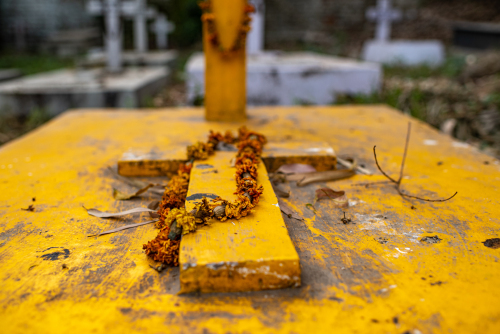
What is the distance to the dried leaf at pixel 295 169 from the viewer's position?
1.55 meters

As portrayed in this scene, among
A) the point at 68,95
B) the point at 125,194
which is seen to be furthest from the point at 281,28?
the point at 125,194

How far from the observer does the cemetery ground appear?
2805 millimetres

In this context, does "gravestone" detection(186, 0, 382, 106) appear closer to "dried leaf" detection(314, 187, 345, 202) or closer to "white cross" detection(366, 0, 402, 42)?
"dried leaf" detection(314, 187, 345, 202)

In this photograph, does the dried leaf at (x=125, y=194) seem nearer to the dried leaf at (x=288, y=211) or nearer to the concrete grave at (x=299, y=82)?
the dried leaf at (x=288, y=211)

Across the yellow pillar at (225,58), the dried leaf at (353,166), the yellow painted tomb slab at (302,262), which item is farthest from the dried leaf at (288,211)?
the yellow pillar at (225,58)

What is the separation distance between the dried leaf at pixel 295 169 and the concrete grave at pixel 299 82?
210 cm

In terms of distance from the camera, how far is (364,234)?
43.9 inches

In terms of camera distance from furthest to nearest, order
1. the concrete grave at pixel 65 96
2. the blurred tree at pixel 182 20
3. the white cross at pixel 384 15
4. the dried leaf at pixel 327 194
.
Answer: the blurred tree at pixel 182 20
the white cross at pixel 384 15
the concrete grave at pixel 65 96
the dried leaf at pixel 327 194

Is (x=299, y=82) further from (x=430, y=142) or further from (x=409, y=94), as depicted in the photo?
(x=430, y=142)

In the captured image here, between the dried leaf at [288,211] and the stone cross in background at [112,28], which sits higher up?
the stone cross in background at [112,28]

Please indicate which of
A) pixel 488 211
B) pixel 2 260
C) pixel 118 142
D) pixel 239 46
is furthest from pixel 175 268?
pixel 239 46

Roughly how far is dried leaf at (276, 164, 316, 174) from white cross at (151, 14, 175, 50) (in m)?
8.96

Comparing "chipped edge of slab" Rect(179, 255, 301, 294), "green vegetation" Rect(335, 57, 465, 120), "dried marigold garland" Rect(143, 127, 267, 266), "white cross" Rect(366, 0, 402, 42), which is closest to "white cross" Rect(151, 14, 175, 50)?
"white cross" Rect(366, 0, 402, 42)

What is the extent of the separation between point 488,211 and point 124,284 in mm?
1118
